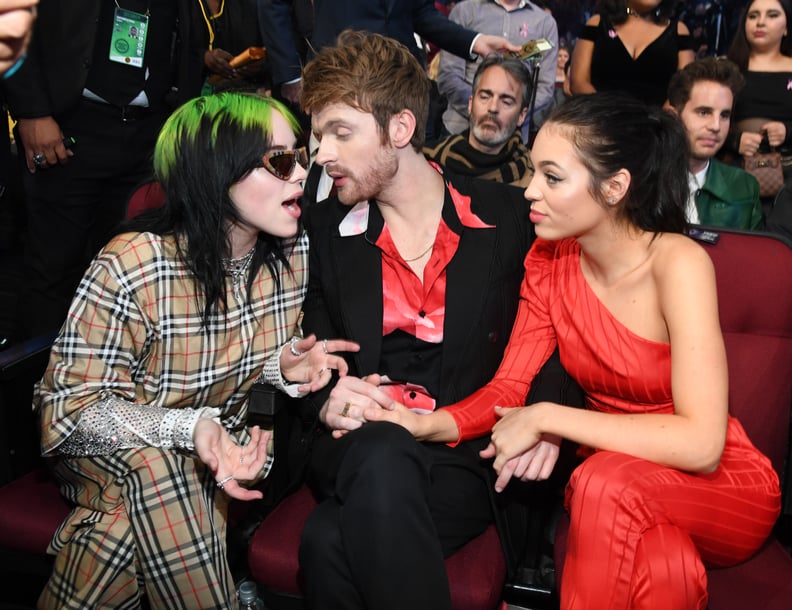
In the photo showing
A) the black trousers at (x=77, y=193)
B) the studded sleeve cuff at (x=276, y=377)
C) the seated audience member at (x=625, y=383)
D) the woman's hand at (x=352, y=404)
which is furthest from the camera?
the black trousers at (x=77, y=193)

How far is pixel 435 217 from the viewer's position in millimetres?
2381

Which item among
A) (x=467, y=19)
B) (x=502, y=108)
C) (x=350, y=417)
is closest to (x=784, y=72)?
(x=502, y=108)

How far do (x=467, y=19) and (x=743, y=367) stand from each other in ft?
10.6

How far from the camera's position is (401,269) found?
2.29 metres

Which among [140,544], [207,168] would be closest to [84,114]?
[207,168]

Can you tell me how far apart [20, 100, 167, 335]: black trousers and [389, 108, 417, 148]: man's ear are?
126cm

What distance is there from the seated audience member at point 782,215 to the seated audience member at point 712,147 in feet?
0.68

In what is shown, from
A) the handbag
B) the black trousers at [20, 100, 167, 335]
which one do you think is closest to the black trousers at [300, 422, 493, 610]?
the black trousers at [20, 100, 167, 335]

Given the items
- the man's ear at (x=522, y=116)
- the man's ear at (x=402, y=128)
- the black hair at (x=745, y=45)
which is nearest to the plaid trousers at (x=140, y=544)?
the man's ear at (x=402, y=128)

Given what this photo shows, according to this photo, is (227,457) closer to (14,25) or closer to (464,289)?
(464,289)

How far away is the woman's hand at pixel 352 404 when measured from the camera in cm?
199

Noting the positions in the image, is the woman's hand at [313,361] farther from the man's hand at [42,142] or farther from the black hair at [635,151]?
the man's hand at [42,142]

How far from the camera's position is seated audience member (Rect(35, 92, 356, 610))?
187 centimetres

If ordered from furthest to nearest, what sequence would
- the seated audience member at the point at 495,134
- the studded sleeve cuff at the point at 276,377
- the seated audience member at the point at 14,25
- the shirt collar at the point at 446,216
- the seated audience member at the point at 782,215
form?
the seated audience member at the point at 495,134, the seated audience member at the point at 782,215, the shirt collar at the point at 446,216, the studded sleeve cuff at the point at 276,377, the seated audience member at the point at 14,25
